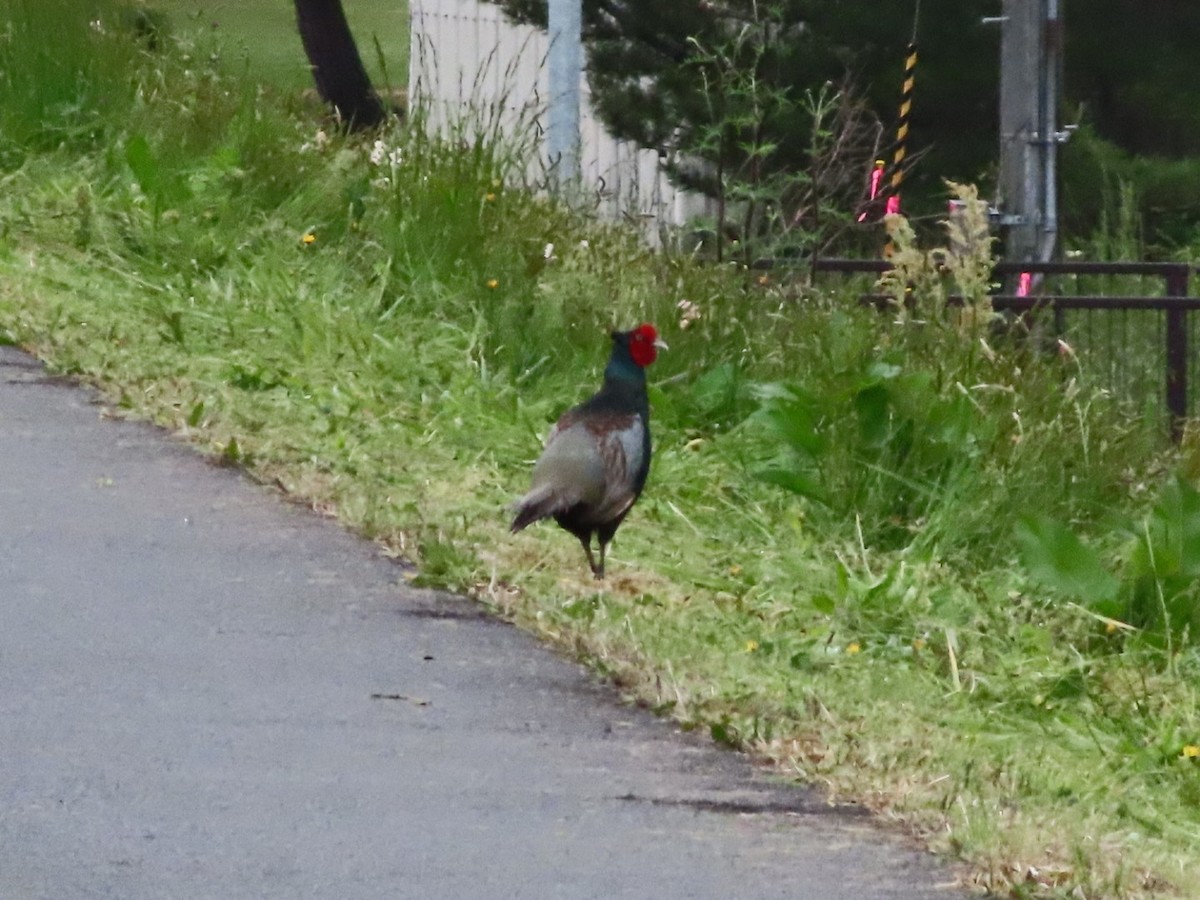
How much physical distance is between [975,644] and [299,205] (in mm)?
4255

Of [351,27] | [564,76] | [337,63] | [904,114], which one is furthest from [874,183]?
[351,27]

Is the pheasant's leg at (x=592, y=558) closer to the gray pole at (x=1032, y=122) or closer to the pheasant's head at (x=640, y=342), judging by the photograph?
the pheasant's head at (x=640, y=342)

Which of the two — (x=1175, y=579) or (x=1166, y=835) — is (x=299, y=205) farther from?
(x=1166, y=835)

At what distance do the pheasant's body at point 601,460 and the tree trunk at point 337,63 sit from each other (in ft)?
54.2

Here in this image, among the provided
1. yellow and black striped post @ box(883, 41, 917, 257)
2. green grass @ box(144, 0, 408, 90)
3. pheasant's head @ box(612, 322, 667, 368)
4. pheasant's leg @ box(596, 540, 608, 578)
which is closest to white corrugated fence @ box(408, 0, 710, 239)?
yellow and black striped post @ box(883, 41, 917, 257)

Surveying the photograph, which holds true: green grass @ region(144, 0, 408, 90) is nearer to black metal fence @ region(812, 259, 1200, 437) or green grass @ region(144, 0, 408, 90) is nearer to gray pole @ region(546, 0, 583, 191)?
gray pole @ region(546, 0, 583, 191)

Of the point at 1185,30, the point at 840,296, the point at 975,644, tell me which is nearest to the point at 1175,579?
the point at 975,644

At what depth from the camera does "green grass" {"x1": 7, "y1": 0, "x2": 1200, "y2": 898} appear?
210 inches

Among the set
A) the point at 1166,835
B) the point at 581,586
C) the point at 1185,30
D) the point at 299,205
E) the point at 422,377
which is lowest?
the point at 1166,835

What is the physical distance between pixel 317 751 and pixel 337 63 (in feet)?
64.7

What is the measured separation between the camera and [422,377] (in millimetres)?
8172

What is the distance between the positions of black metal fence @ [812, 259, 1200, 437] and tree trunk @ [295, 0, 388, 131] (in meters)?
13.7

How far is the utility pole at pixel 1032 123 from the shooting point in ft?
42.2

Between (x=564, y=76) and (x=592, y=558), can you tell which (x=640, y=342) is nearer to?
(x=592, y=558)
